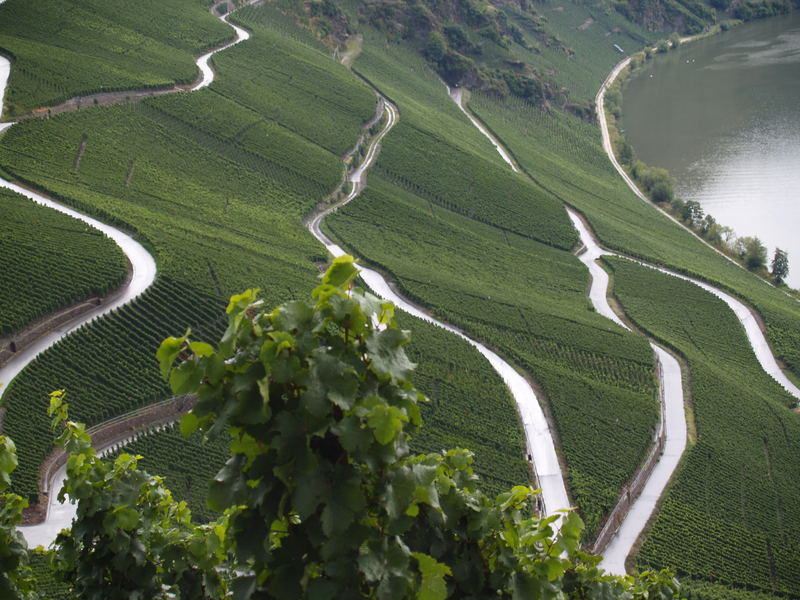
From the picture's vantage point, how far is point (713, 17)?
139 m

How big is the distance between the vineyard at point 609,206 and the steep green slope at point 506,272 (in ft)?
16.6

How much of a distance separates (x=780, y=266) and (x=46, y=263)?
56.5 m

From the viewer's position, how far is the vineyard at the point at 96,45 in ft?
180

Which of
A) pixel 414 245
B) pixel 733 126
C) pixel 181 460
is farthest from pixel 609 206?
pixel 181 460

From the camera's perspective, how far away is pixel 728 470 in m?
35.3

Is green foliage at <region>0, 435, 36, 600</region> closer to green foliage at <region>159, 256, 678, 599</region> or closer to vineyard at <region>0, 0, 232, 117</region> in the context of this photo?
green foliage at <region>159, 256, 678, 599</region>

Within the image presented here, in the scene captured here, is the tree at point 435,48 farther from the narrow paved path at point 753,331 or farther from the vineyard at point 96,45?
the narrow paved path at point 753,331

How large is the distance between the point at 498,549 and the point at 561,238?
5659cm

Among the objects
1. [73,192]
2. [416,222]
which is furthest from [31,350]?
[416,222]

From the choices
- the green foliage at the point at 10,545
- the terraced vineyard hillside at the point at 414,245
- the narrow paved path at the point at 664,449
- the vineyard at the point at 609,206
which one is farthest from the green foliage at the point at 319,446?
the vineyard at the point at 609,206

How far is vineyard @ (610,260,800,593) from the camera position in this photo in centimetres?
3011

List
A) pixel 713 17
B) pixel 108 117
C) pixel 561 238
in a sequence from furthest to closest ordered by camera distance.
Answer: pixel 713 17, pixel 561 238, pixel 108 117

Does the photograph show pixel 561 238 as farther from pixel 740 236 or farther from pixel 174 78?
pixel 174 78

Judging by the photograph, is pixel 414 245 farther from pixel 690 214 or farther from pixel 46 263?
pixel 690 214
